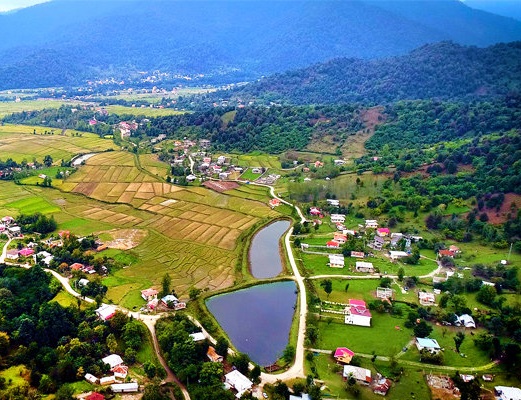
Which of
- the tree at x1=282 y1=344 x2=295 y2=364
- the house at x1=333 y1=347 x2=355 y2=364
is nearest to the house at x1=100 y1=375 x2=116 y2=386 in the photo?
the tree at x1=282 y1=344 x2=295 y2=364

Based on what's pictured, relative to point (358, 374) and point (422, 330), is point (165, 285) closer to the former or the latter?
point (358, 374)

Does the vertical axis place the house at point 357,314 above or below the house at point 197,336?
above

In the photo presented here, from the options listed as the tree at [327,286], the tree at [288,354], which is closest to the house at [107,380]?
the tree at [288,354]

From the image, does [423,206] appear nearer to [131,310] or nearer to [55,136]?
[131,310]

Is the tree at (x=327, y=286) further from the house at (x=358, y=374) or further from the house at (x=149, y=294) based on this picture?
the house at (x=149, y=294)

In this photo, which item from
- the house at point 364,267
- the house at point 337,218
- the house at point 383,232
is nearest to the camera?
the house at point 364,267

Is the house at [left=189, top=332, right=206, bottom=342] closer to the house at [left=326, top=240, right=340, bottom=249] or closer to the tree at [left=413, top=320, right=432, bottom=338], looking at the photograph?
the tree at [left=413, top=320, right=432, bottom=338]

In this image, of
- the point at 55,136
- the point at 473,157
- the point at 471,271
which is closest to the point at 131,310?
the point at 471,271
